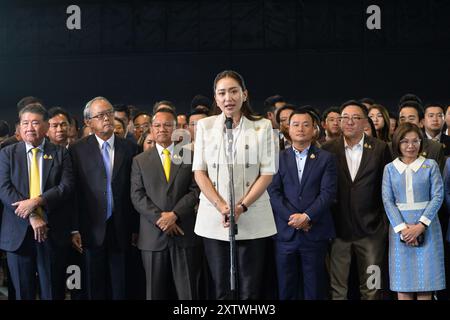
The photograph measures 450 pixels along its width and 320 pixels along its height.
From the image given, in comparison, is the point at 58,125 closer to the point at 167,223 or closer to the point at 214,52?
the point at 167,223

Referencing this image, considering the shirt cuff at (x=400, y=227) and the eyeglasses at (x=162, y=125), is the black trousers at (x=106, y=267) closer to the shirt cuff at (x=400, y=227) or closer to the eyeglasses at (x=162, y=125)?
the eyeglasses at (x=162, y=125)

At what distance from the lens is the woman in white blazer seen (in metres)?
3.81

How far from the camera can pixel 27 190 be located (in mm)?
4570

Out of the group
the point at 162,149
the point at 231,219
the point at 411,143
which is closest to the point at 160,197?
the point at 162,149

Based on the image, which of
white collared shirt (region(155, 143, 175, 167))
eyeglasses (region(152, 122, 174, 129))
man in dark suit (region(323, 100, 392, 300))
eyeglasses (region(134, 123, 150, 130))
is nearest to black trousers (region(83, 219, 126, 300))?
white collared shirt (region(155, 143, 175, 167))

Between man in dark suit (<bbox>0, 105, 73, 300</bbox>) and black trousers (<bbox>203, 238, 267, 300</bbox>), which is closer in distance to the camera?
black trousers (<bbox>203, 238, 267, 300</bbox>)

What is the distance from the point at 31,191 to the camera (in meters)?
4.57

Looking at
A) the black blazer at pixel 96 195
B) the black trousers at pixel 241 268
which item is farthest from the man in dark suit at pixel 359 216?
the black blazer at pixel 96 195

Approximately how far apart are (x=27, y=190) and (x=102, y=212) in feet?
1.76

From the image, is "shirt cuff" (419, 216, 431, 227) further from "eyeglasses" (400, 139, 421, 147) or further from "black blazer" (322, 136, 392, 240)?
"eyeglasses" (400, 139, 421, 147)

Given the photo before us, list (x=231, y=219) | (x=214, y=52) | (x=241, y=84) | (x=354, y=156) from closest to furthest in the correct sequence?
→ (x=231, y=219) < (x=241, y=84) < (x=354, y=156) < (x=214, y=52)

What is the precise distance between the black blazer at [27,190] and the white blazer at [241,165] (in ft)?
3.84

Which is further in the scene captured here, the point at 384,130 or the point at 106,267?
the point at 384,130

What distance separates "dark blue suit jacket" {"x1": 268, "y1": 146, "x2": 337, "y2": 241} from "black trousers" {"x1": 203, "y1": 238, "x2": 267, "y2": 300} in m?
0.75
